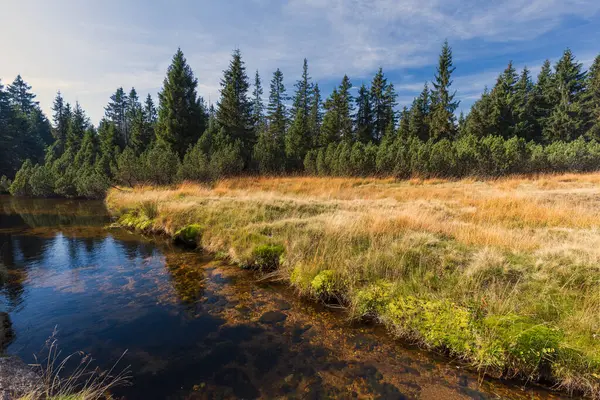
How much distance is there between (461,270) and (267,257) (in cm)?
430

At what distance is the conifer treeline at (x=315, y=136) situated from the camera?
22766 millimetres

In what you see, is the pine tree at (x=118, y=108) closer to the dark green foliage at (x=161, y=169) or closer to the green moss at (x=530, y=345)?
the dark green foliage at (x=161, y=169)

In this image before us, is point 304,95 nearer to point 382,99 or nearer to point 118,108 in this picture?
point 382,99

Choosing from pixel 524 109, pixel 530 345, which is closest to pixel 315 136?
pixel 524 109

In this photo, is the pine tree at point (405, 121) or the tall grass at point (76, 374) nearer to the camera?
the tall grass at point (76, 374)

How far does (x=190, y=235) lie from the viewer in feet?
30.6

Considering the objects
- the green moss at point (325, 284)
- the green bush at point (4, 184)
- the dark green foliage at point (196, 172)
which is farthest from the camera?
the green bush at point (4, 184)

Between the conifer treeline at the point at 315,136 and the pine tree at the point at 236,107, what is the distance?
137mm

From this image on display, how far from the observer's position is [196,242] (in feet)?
30.2

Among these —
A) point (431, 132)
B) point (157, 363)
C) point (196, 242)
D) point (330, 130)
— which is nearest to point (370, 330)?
point (157, 363)

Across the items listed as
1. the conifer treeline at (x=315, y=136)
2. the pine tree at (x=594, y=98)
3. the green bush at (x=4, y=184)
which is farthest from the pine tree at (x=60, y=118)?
the pine tree at (x=594, y=98)

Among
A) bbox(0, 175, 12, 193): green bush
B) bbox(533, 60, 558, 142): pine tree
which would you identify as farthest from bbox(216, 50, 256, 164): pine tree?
bbox(533, 60, 558, 142): pine tree

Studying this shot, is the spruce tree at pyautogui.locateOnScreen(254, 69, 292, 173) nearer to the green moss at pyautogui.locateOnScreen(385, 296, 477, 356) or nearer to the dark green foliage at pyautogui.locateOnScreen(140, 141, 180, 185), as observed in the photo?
the dark green foliage at pyautogui.locateOnScreen(140, 141, 180, 185)

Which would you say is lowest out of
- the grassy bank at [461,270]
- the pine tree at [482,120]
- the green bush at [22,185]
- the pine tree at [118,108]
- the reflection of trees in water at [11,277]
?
the reflection of trees in water at [11,277]
